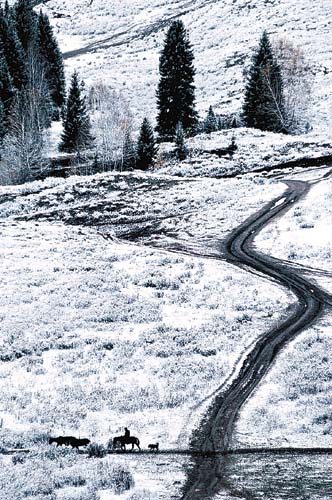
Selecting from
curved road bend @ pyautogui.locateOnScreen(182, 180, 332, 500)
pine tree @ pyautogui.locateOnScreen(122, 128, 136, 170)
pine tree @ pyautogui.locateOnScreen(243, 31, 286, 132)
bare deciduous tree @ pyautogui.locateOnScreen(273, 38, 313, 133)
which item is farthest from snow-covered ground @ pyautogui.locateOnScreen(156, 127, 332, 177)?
curved road bend @ pyautogui.locateOnScreen(182, 180, 332, 500)

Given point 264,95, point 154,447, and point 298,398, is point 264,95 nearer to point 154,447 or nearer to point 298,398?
point 298,398

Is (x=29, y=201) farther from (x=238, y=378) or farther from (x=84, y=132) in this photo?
(x=238, y=378)

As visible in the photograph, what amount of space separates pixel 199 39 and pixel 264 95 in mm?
36253

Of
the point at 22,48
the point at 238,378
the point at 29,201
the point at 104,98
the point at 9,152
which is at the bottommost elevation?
the point at 238,378

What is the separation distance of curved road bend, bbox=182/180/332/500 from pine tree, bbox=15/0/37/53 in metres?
56.4

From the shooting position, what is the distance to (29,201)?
149 ft

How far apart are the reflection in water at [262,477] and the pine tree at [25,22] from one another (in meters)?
75.0

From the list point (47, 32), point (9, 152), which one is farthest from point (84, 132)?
point (47, 32)

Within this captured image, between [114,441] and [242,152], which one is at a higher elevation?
[242,152]

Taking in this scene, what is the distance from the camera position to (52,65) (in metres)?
77.2

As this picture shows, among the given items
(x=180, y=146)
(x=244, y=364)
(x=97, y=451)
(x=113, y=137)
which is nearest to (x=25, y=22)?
(x=113, y=137)

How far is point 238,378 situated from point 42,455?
5.63 meters

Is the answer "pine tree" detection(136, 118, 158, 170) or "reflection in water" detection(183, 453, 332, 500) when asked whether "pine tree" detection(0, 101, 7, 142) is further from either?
"reflection in water" detection(183, 453, 332, 500)

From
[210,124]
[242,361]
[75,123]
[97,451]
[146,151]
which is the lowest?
[242,361]
